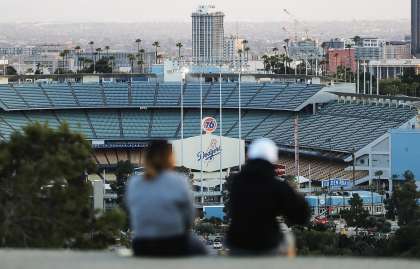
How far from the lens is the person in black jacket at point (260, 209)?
364 inches

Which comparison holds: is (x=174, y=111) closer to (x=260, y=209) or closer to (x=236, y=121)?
(x=236, y=121)

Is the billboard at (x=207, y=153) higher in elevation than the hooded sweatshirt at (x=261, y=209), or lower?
higher

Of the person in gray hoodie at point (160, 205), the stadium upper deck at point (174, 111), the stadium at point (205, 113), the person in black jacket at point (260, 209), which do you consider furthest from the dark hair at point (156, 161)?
the stadium upper deck at point (174, 111)

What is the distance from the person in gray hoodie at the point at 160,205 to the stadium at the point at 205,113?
192ft

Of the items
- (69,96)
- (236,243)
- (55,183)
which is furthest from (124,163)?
(236,243)

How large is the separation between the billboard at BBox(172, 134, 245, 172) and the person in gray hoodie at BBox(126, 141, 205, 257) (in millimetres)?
53079

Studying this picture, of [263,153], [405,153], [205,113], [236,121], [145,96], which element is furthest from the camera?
[145,96]

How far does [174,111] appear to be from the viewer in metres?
78.3

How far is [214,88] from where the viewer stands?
80.8 meters

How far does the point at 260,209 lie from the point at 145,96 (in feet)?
229

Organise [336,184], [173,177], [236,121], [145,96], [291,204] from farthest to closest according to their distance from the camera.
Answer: [145,96], [236,121], [336,184], [291,204], [173,177]

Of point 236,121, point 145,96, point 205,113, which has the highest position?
point 145,96

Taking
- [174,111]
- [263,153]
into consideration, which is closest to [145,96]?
[174,111]

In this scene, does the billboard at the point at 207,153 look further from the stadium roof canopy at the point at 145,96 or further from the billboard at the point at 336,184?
the stadium roof canopy at the point at 145,96
